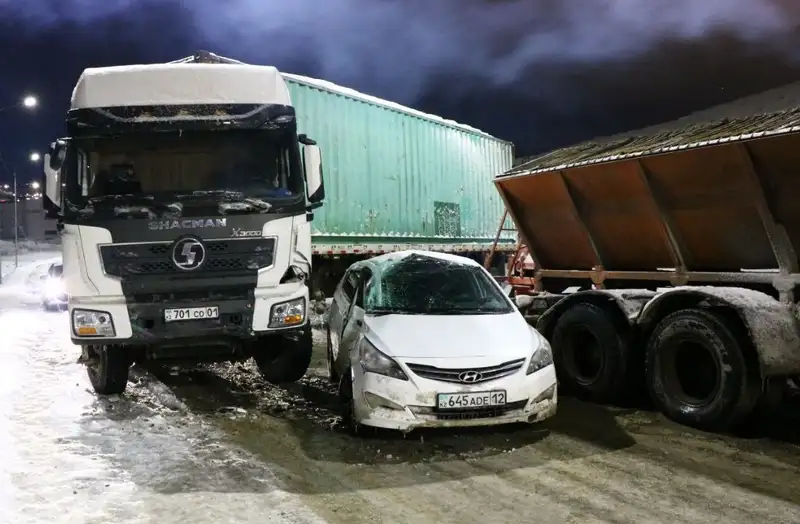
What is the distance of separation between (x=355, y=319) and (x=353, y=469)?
65.3 inches

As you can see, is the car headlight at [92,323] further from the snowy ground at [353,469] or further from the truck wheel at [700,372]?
the truck wheel at [700,372]

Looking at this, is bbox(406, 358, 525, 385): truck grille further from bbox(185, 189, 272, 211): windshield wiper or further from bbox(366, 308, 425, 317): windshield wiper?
bbox(185, 189, 272, 211): windshield wiper

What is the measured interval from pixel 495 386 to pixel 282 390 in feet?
9.93

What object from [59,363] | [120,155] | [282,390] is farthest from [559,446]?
[59,363]

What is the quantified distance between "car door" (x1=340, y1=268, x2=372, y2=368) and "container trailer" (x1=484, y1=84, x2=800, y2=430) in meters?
2.04

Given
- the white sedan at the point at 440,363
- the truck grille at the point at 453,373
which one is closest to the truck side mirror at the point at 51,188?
the white sedan at the point at 440,363

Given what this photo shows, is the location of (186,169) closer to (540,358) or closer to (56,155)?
(56,155)

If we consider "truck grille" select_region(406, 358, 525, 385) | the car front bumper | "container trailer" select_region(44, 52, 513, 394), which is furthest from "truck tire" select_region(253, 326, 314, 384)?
"truck grille" select_region(406, 358, 525, 385)

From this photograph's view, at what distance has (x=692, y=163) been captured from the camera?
5547mm

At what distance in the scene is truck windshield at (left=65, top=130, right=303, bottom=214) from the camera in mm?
5848

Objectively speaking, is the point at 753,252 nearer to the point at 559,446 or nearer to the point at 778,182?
the point at 778,182

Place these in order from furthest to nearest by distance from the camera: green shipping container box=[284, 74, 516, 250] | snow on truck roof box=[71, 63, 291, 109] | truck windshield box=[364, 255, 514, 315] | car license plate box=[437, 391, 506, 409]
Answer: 1. green shipping container box=[284, 74, 516, 250]
2. snow on truck roof box=[71, 63, 291, 109]
3. truck windshield box=[364, 255, 514, 315]
4. car license plate box=[437, 391, 506, 409]

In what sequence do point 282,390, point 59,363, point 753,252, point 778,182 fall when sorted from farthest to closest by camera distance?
point 59,363
point 282,390
point 753,252
point 778,182

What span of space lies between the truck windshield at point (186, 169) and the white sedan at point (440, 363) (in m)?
1.51
